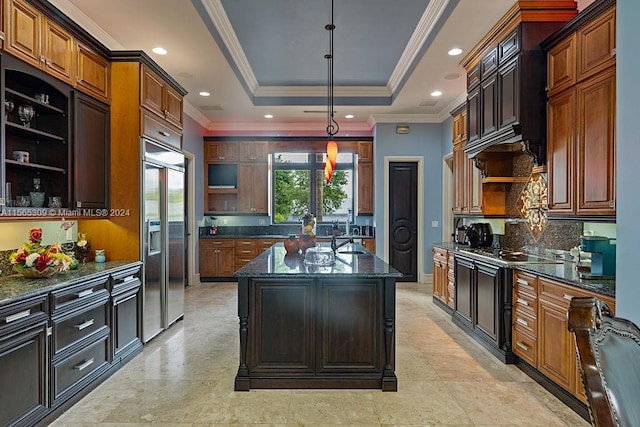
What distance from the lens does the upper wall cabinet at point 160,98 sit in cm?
363

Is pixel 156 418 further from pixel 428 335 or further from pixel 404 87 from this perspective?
pixel 404 87

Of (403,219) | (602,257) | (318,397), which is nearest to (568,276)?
(602,257)

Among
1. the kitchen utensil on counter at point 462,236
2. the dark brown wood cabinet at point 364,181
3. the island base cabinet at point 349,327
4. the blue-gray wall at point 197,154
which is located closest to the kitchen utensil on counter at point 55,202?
the island base cabinet at point 349,327

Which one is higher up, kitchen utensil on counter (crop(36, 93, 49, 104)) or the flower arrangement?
kitchen utensil on counter (crop(36, 93, 49, 104))

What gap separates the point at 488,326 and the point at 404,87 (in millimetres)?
3339

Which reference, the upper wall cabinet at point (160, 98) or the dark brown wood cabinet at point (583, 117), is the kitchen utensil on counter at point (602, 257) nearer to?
the dark brown wood cabinet at point (583, 117)

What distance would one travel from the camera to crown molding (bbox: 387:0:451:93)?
358 centimetres

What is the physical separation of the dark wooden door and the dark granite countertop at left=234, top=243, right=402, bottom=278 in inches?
138

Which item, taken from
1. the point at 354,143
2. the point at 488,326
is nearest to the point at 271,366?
the point at 488,326

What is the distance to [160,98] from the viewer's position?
3967 millimetres

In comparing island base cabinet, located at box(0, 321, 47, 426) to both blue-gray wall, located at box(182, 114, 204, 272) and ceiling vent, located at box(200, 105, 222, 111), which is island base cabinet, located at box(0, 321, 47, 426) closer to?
blue-gray wall, located at box(182, 114, 204, 272)

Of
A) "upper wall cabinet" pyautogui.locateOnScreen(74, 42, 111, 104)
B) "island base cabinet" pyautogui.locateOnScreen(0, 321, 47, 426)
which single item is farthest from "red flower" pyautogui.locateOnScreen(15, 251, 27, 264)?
"upper wall cabinet" pyautogui.locateOnScreen(74, 42, 111, 104)

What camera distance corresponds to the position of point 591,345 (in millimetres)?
865

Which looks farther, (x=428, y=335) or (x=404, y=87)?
(x=404, y=87)
